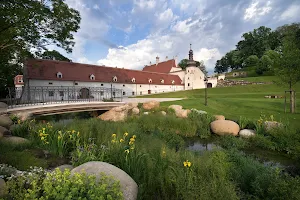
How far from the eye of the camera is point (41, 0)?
11.0m

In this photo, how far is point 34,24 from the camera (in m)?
11.2

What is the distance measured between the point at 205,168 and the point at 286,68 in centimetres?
1294

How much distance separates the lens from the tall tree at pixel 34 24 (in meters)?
9.48

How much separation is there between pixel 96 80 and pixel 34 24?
78.0ft

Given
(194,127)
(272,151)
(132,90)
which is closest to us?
(272,151)

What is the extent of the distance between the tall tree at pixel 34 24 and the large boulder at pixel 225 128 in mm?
12907

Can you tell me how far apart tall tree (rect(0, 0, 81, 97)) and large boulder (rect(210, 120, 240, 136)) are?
12.9m

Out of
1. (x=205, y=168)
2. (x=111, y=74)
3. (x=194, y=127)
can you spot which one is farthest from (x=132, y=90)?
(x=205, y=168)

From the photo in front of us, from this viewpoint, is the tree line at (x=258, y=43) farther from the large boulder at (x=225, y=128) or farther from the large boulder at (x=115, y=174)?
the large boulder at (x=115, y=174)

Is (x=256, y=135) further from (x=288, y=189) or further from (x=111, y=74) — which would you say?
(x=111, y=74)

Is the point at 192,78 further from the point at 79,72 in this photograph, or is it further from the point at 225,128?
the point at 225,128

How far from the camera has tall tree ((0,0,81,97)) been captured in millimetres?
9477

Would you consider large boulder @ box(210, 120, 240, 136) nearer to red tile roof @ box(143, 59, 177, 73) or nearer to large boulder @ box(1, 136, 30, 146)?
large boulder @ box(1, 136, 30, 146)

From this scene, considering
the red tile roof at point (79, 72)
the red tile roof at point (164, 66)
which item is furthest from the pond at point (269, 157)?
the red tile roof at point (164, 66)
